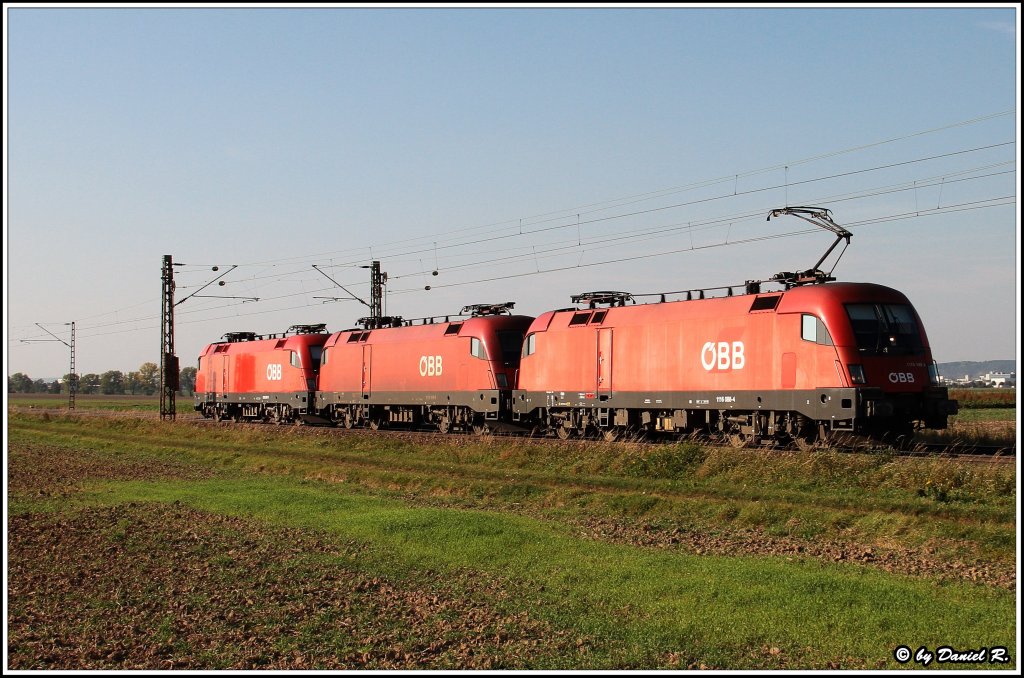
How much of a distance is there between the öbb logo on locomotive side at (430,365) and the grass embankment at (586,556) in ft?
37.2

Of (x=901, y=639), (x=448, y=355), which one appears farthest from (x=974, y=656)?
(x=448, y=355)

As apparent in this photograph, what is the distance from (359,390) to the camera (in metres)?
45.1

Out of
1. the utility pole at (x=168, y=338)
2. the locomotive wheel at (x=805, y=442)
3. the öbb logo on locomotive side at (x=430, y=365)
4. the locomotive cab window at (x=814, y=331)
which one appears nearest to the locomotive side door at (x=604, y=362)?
the locomotive wheel at (x=805, y=442)

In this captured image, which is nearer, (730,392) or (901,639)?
(901,639)

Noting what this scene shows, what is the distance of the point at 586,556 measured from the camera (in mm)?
14922

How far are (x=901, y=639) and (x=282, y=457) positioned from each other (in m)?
25.3

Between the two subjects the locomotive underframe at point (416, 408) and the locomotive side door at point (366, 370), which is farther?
the locomotive side door at point (366, 370)

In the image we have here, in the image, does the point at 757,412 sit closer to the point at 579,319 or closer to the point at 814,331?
the point at 814,331

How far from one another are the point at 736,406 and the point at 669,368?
288cm

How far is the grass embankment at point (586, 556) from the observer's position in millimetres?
10609

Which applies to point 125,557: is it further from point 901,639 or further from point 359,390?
point 359,390

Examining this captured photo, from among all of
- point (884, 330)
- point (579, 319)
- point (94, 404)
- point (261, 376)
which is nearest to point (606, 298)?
point (579, 319)

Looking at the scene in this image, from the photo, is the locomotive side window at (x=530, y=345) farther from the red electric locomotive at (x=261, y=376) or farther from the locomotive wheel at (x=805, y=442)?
the red electric locomotive at (x=261, y=376)

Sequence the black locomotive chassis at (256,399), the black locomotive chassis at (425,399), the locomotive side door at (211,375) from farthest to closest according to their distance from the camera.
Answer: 1. the locomotive side door at (211,375)
2. the black locomotive chassis at (256,399)
3. the black locomotive chassis at (425,399)
